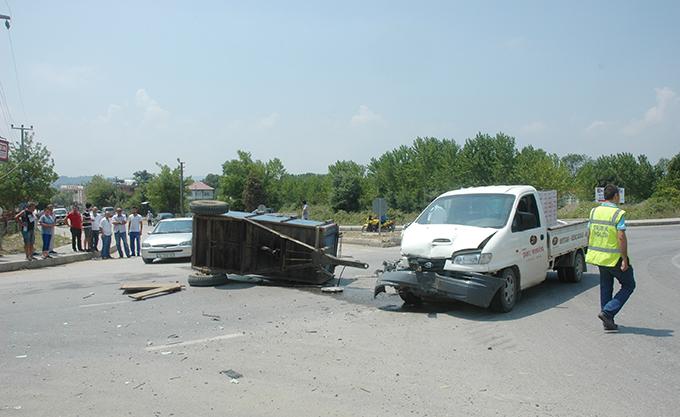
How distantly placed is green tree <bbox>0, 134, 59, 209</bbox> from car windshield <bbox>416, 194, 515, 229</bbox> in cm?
2923

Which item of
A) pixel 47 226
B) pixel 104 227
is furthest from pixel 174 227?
pixel 47 226

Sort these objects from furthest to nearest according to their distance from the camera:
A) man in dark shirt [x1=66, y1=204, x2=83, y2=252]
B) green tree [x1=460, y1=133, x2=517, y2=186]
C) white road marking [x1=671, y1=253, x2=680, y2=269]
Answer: green tree [x1=460, y1=133, x2=517, y2=186], man in dark shirt [x1=66, y1=204, x2=83, y2=252], white road marking [x1=671, y1=253, x2=680, y2=269]

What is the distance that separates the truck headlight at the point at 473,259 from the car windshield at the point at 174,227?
37.3 feet

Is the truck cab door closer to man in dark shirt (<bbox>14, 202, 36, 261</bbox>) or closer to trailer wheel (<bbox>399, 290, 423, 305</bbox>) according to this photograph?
trailer wheel (<bbox>399, 290, 423, 305</bbox>)

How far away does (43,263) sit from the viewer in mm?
16422

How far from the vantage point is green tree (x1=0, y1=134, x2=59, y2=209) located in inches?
1259

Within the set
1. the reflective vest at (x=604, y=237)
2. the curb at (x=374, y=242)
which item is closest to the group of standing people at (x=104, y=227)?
the curb at (x=374, y=242)

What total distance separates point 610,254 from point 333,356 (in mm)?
3696

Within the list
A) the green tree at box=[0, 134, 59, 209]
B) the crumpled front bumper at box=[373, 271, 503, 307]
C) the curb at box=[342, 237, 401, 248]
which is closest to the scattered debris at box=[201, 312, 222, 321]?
the crumpled front bumper at box=[373, 271, 503, 307]

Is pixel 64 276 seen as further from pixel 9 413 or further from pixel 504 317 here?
pixel 504 317

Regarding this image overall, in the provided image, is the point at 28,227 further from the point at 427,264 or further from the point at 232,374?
the point at 232,374

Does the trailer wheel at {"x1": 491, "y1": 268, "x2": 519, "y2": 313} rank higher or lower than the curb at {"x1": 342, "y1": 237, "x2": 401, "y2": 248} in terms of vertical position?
higher

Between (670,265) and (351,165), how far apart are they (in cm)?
6908

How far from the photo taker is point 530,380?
17.3 ft
